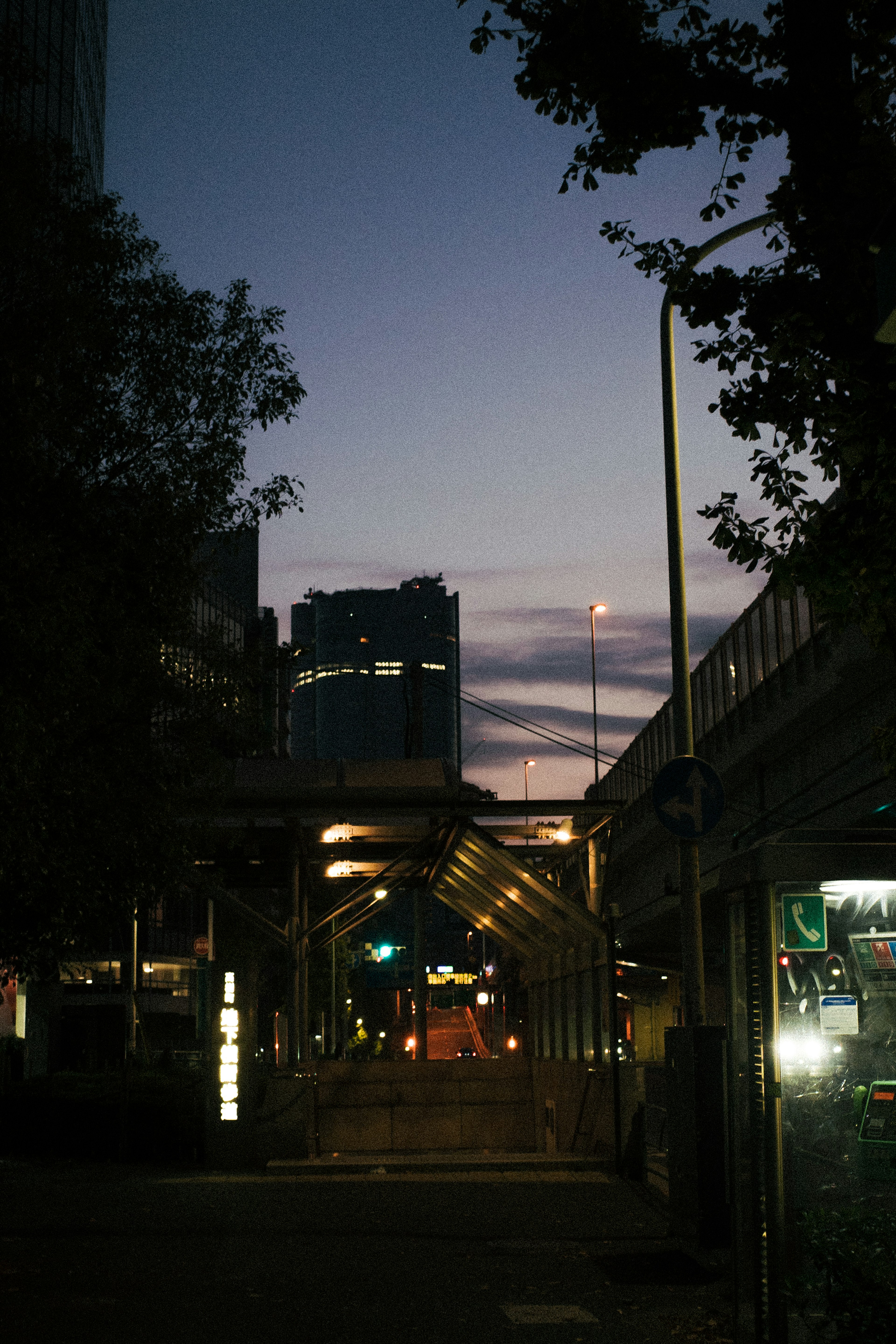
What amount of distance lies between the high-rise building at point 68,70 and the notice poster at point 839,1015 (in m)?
47.4

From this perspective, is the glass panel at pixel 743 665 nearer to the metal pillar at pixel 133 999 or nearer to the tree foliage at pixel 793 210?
the tree foliage at pixel 793 210

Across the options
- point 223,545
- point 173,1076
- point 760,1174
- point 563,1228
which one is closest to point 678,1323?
point 760,1174

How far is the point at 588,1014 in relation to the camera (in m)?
21.1

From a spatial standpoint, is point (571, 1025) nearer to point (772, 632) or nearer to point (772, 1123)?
point (772, 632)

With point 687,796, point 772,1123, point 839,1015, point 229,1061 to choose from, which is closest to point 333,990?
point 229,1061

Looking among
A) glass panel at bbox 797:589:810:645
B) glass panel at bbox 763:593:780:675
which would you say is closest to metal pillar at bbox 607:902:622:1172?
glass panel at bbox 797:589:810:645

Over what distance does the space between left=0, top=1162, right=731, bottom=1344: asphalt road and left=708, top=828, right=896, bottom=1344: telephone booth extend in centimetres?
116

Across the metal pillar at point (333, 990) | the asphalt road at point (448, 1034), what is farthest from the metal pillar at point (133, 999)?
the asphalt road at point (448, 1034)

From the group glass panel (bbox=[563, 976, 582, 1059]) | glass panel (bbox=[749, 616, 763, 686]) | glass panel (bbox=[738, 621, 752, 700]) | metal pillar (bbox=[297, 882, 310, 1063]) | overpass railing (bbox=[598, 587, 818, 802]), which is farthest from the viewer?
glass panel (bbox=[738, 621, 752, 700])

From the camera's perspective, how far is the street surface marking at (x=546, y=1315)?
860 centimetres

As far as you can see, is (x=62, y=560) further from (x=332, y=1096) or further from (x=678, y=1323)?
(x=332, y=1096)

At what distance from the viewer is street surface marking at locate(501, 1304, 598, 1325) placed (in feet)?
28.2

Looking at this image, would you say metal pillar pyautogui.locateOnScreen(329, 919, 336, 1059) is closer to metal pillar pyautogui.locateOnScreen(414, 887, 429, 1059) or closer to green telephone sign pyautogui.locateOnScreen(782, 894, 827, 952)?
metal pillar pyautogui.locateOnScreen(414, 887, 429, 1059)

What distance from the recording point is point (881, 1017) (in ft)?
26.6
